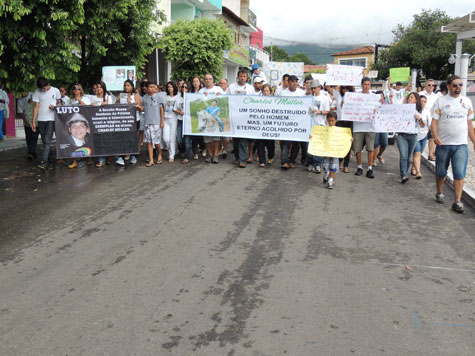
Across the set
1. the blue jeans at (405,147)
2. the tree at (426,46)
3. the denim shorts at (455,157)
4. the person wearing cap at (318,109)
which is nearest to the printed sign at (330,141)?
the person wearing cap at (318,109)

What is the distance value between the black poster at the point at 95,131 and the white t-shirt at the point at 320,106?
3.95m

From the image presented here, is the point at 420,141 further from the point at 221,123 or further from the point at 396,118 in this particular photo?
the point at 221,123

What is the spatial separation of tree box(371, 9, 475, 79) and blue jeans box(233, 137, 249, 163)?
120ft

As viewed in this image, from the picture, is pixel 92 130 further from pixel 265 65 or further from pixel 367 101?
pixel 265 65

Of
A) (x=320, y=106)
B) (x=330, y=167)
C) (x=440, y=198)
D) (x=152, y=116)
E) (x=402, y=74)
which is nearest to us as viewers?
(x=440, y=198)

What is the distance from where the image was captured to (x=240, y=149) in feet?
35.9

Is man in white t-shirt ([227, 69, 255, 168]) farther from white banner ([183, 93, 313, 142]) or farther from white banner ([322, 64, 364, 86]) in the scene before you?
white banner ([322, 64, 364, 86])

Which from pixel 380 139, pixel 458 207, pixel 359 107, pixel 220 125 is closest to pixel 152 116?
pixel 220 125

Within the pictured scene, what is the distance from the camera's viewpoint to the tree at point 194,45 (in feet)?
81.1

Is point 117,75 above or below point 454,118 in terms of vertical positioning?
above

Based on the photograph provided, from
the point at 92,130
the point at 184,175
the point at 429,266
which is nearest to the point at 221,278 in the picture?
the point at 429,266

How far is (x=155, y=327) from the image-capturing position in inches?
144

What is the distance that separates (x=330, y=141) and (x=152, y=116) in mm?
3922

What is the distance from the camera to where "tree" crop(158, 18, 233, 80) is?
24734 mm
